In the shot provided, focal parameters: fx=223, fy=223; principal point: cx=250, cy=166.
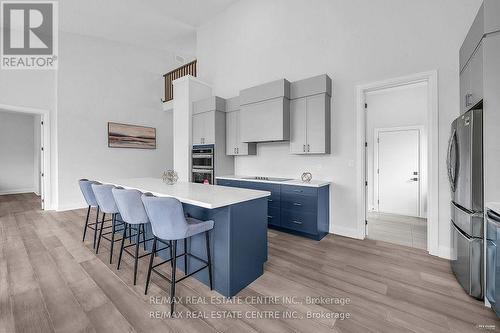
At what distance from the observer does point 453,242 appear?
244 centimetres

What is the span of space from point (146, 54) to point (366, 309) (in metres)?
7.82

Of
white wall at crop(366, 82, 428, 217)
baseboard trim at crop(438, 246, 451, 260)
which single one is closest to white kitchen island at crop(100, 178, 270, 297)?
baseboard trim at crop(438, 246, 451, 260)

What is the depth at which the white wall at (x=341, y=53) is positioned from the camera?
281cm

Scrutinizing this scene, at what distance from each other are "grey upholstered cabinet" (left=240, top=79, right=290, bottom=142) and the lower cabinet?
0.89 metres

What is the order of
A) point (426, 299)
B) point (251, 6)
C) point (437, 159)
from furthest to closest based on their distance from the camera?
point (251, 6) → point (437, 159) → point (426, 299)

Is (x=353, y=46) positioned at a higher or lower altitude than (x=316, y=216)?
higher

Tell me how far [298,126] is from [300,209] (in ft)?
4.52

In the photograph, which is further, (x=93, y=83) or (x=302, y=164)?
(x=93, y=83)

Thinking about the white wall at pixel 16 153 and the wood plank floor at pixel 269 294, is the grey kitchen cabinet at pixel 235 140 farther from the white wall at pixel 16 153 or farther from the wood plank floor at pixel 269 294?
the white wall at pixel 16 153

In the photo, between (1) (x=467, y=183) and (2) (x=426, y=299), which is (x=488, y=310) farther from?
(1) (x=467, y=183)

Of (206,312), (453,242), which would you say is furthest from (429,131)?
(206,312)

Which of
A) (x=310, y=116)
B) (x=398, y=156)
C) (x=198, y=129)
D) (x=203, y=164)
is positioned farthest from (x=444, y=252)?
(x=198, y=129)

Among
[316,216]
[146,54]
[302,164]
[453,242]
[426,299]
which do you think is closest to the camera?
[426,299]

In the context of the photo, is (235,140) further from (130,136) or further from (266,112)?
(130,136)
